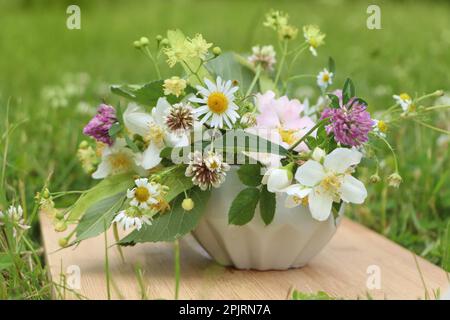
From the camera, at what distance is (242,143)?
865 mm

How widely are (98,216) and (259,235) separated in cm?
20

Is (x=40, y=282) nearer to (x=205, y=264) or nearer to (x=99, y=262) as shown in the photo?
(x=99, y=262)

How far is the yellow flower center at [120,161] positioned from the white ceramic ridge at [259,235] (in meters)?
0.12

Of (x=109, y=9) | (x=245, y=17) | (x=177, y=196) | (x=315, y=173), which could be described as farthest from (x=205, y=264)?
(x=109, y=9)

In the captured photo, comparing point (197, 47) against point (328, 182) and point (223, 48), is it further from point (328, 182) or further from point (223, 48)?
point (223, 48)

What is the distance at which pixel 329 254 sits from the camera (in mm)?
1066

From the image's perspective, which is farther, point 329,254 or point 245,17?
point 245,17

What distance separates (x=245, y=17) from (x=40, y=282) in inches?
120

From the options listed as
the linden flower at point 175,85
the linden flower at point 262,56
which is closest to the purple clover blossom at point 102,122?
the linden flower at point 175,85

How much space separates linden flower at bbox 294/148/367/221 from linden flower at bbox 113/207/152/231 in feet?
0.57

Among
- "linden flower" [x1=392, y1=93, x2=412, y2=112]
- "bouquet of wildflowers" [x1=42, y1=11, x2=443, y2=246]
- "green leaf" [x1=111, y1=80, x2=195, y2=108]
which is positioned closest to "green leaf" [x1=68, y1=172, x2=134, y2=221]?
"bouquet of wildflowers" [x1=42, y1=11, x2=443, y2=246]

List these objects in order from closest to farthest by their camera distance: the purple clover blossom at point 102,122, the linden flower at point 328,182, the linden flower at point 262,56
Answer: the linden flower at point 328,182 → the purple clover blossom at point 102,122 → the linden flower at point 262,56

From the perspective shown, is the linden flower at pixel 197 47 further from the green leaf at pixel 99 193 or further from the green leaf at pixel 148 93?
the green leaf at pixel 99 193

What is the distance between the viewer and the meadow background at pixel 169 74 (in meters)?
1.30
